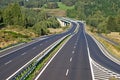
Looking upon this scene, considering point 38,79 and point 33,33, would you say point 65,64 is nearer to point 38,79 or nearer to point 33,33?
point 38,79

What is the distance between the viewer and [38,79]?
31609 mm

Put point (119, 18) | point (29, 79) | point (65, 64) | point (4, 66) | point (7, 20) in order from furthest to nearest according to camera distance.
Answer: point (119, 18) < point (7, 20) < point (65, 64) < point (4, 66) < point (29, 79)

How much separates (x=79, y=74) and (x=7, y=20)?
3916 inches

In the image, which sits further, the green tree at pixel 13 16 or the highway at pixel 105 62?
the green tree at pixel 13 16

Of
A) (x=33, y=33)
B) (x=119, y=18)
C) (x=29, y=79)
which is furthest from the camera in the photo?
(x=119, y=18)

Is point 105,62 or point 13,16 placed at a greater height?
point 105,62

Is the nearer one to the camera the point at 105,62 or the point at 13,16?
the point at 105,62

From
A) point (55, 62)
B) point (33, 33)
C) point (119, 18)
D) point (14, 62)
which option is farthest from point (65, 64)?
point (119, 18)

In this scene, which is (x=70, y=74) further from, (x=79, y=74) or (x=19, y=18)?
(x=19, y=18)

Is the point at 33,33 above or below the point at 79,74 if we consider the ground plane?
below

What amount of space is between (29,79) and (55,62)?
44.3 ft

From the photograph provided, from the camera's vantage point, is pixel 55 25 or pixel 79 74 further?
pixel 55 25

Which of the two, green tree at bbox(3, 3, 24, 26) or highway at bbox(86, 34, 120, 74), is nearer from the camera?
highway at bbox(86, 34, 120, 74)

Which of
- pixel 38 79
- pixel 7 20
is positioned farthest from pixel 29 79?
pixel 7 20
